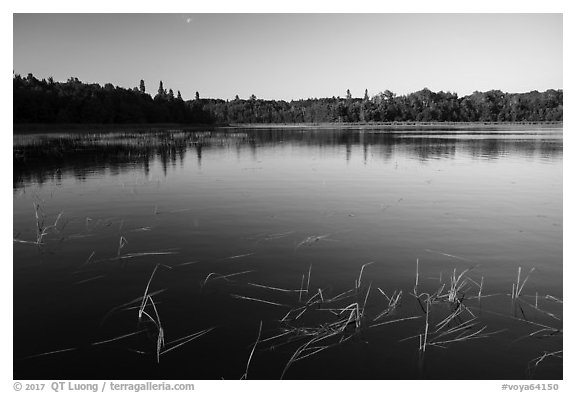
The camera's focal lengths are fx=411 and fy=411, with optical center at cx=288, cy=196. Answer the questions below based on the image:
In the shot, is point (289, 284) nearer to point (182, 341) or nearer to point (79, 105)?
point (182, 341)

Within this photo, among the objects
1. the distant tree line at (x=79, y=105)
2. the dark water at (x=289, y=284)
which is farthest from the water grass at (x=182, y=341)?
the distant tree line at (x=79, y=105)

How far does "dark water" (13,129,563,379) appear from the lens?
6684 millimetres

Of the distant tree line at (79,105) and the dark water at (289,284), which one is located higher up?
the distant tree line at (79,105)

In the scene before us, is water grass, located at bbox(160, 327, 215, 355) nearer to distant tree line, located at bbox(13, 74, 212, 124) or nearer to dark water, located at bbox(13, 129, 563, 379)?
dark water, located at bbox(13, 129, 563, 379)

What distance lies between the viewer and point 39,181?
77.7ft

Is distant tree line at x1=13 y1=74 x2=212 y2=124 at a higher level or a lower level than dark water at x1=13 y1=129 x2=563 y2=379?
higher

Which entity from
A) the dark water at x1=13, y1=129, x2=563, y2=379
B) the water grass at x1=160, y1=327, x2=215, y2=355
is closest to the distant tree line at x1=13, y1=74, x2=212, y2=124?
the dark water at x1=13, y1=129, x2=563, y2=379

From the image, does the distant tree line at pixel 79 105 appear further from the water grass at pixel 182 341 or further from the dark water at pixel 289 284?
the water grass at pixel 182 341

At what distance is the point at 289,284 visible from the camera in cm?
935

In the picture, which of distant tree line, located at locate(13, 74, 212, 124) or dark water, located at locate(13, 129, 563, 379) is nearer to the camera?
dark water, located at locate(13, 129, 563, 379)

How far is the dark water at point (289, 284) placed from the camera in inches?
263

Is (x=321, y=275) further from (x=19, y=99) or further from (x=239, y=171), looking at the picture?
(x=19, y=99)
